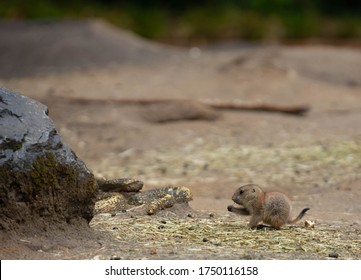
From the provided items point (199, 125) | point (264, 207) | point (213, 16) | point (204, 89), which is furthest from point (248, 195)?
point (213, 16)

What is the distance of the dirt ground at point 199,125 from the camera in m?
6.86

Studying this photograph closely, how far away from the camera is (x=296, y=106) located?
14195 mm

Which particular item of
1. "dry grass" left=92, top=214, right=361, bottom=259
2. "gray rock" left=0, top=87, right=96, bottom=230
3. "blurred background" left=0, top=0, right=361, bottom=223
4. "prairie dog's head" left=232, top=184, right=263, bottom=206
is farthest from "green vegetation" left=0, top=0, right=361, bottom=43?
"gray rock" left=0, top=87, right=96, bottom=230

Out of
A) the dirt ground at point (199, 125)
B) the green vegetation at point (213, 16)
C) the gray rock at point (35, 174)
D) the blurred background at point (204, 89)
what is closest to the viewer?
the gray rock at point (35, 174)

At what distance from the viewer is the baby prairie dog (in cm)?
694

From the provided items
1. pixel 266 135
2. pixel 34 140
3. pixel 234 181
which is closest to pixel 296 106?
pixel 266 135

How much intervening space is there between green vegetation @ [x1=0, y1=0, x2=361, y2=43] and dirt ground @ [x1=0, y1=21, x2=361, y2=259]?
1873 mm

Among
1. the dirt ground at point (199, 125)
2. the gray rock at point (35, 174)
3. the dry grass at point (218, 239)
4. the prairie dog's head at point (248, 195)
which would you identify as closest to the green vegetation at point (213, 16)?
the dirt ground at point (199, 125)

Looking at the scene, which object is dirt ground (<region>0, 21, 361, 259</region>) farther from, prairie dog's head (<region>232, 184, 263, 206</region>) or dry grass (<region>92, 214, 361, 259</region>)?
prairie dog's head (<region>232, 184, 263, 206</region>)

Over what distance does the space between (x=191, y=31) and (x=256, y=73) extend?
303 inches

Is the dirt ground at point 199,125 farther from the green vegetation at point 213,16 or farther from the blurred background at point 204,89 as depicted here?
the green vegetation at point 213,16

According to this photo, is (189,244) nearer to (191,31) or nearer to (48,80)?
(48,80)

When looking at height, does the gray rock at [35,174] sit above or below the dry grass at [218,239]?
above

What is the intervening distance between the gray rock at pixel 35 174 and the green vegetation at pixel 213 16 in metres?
17.2
